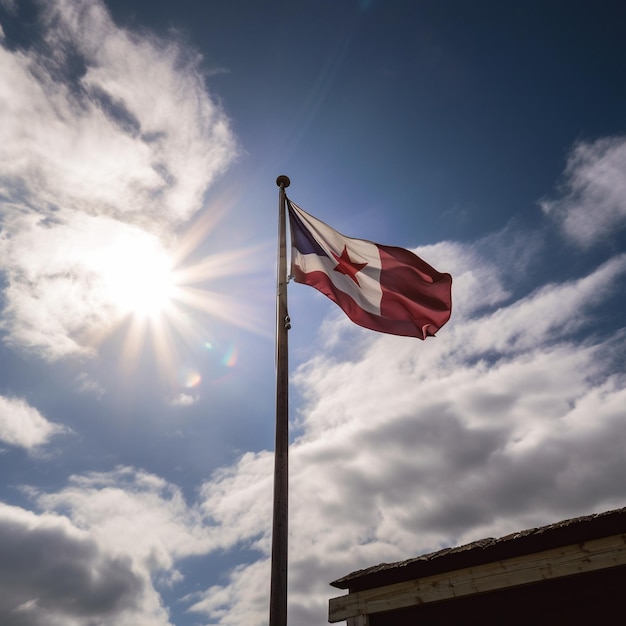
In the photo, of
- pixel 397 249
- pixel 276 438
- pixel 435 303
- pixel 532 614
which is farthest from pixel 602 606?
pixel 397 249

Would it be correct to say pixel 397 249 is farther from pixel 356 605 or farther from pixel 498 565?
pixel 356 605

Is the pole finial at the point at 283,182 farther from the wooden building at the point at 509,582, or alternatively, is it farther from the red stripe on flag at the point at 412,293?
the wooden building at the point at 509,582

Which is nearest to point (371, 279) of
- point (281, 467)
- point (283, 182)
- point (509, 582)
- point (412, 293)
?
point (412, 293)

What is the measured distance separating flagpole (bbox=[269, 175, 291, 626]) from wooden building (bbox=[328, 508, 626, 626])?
3.00m

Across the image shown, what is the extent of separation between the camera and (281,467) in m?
5.06

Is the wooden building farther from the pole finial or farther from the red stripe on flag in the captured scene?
the pole finial

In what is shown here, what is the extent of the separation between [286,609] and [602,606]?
215 inches

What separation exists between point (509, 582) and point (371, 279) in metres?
5.02

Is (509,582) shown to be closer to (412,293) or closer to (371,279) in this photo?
(412,293)

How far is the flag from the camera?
7.96 meters

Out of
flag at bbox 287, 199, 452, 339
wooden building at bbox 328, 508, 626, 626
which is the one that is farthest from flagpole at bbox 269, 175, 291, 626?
wooden building at bbox 328, 508, 626, 626

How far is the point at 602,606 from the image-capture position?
6.99 m

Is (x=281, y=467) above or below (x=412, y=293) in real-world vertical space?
below

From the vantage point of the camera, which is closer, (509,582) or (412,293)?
(509,582)
